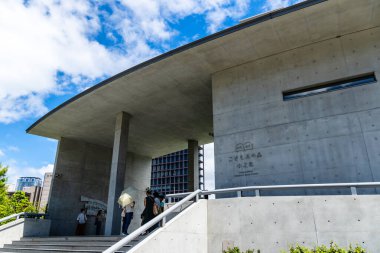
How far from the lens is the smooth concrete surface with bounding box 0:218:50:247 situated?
37.6 feet

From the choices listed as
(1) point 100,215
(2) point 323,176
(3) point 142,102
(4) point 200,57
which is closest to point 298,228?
(2) point 323,176

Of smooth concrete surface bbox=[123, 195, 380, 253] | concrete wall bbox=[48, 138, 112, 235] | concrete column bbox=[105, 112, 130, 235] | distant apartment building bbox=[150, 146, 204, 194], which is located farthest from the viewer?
distant apartment building bbox=[150, 146, 204, 194]

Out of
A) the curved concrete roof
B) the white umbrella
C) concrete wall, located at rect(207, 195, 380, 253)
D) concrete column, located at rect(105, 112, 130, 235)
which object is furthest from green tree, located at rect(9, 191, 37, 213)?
concrete wall, located at rect(207, 195, 380, 253)

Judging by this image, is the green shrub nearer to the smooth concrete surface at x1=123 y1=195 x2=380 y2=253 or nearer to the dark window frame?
the smooth concrete surface at x1=123 y1=195 x2=380 y2=253

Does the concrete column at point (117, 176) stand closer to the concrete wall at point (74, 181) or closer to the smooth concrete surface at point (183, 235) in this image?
the concrete wall at point (74, 181)

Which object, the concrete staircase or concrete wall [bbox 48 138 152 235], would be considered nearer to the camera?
the concrete staircase

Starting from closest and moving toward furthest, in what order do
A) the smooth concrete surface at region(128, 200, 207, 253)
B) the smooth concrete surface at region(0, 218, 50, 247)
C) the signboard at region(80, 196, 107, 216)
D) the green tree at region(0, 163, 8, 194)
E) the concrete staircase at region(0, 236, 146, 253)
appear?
the smooth concrete surface at region(128, 200, 207, 253)
the concrete staircase at region(0, 236, 146, 253)
the smooth concrete surface at region(0, 218, 50, 247)
the signboard at region(80, 196, 107, 216)
the green tree at region(0, 163, 8, 194)

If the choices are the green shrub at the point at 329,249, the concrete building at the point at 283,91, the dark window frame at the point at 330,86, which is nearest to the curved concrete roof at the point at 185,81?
the concrete building at the point at 283,91

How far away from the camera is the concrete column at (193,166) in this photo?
1978 centimetres

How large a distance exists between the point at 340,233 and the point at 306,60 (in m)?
6.53

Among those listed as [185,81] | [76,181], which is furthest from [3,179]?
[185,81]

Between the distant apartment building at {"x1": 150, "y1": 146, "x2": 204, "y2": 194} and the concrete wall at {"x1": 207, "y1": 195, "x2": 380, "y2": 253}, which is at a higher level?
the distant apartment building at {"x1": 150, "y1": 146, "x2": 204, "y2": 194}

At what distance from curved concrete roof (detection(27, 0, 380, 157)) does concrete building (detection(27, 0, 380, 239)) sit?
0.04 meters

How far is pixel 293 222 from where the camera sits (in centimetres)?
636
